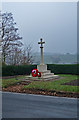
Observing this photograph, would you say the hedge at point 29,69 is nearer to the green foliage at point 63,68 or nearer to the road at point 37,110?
the green foliage at point 63,68

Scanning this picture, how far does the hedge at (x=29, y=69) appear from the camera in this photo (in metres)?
20.3

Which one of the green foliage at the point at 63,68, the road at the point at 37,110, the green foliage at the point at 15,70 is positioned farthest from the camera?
the green foliage at the point at 63,68

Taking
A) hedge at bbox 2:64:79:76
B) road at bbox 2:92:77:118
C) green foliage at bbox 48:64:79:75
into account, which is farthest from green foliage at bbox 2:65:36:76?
road at bbox 2:92:77:118

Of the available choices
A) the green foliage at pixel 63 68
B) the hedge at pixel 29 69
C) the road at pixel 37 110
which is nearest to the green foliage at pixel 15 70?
the hedge at pixel 29 69

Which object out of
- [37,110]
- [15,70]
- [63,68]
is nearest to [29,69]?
[15,70]

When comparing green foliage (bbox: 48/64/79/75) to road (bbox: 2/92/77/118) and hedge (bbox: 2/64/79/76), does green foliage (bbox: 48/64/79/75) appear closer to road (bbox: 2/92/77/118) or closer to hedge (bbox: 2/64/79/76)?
hedge (bbox: 2/64/79/76)

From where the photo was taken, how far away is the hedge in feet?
66.6

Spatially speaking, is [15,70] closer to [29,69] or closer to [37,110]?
[29,69]

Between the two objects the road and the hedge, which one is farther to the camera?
the hedge

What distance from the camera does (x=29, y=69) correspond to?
22.0 m

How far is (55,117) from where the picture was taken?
613cm

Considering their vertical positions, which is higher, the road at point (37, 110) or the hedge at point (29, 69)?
the hedge at point (29, 69)

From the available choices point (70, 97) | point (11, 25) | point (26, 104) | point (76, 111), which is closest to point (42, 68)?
point (70, 97)

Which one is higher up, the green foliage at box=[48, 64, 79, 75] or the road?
the green foliage at box=[48, 64, 79, 75]
